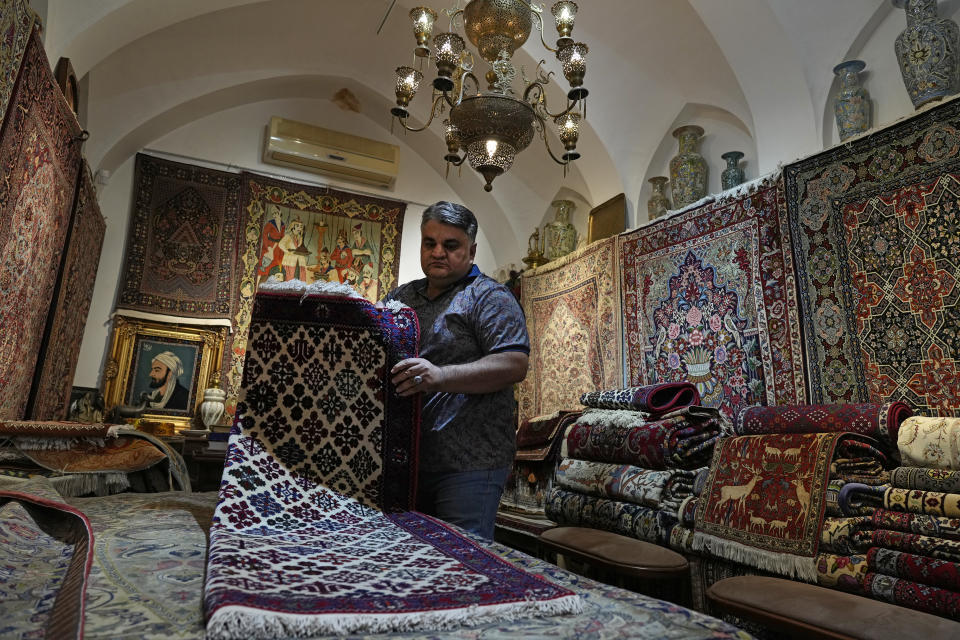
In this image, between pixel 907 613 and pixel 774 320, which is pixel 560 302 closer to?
pixel 774 320

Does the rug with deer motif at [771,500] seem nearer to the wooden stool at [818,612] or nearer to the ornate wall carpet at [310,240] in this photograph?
the wooden stool at [818,612]

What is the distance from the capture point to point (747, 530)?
2.18 meters

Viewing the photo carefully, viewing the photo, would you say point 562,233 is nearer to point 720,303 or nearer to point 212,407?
point 720,303

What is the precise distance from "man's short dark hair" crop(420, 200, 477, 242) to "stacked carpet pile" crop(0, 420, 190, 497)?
5.78 ft

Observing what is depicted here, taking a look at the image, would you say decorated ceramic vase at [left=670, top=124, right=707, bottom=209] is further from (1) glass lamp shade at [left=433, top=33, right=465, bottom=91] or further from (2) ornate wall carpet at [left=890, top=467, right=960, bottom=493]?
(2) ornate wall carpet at [left=890, top=467, right=960, bottom=493]

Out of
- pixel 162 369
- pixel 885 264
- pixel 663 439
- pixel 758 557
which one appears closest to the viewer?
pixel 758 557

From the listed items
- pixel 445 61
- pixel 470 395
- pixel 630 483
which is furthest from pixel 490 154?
pixel 630 483

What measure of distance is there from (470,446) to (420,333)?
0.38m

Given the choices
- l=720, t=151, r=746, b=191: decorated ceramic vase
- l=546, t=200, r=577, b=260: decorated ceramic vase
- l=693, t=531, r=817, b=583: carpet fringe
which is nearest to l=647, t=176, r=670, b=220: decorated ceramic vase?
l=720, t=151, r=746, b=191: decorated ceramic vase

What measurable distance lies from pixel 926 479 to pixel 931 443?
0.40 ft

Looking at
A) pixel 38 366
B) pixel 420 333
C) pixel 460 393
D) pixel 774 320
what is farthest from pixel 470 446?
pixel 38 366

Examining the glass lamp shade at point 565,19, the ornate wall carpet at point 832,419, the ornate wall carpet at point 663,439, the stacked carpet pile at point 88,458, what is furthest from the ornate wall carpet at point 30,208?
the ornate wall carpet at point 832,419

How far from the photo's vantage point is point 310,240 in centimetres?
661

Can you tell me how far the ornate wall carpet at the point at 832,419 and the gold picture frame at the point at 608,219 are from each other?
10.0 feet
